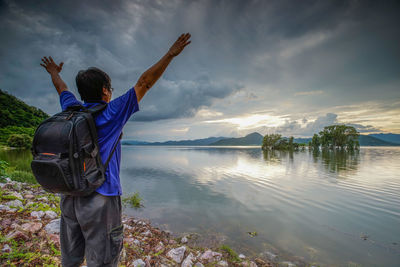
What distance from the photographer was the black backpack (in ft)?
5.18

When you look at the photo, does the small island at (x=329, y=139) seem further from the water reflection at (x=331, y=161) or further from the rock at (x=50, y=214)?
the rock at (x=50, y=214)

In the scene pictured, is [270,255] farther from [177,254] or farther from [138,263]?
[138,263]

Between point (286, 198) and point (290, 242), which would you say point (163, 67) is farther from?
point (286, 198)

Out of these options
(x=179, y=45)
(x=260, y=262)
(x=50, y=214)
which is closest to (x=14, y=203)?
(x=50, y=214)

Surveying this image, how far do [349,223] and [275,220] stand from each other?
136 inches

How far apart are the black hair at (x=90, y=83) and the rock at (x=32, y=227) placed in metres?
4.54

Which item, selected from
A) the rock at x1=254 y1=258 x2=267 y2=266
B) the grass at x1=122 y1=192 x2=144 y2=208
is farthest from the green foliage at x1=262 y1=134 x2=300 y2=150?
the rock at x1=254 y1=258 x2=267 y2=266

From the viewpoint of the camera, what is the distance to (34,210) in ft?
18.0

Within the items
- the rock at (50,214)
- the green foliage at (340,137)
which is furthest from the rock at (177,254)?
the green foliage at (340,137)

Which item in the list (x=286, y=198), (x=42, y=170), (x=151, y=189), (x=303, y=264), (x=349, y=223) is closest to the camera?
(x=42, y=170)

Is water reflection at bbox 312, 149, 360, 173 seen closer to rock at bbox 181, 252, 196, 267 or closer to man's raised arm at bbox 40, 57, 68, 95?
rock at bbox 181, 252, 196, 267

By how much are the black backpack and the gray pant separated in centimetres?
18

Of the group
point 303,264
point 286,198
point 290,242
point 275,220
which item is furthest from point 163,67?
point 286,198

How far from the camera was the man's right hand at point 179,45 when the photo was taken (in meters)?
1.96
